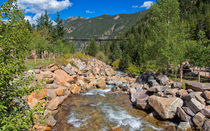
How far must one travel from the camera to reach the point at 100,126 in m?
10.8

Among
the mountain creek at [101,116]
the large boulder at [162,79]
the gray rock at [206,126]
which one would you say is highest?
the large boulder at [162,79]

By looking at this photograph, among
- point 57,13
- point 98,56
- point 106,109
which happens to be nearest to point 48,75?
point 106,109

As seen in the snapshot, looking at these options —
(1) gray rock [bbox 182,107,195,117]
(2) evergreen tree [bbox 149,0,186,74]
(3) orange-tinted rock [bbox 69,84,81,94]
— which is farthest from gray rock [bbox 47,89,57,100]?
(2) evergreen tree [bbox 149,0,186,74]

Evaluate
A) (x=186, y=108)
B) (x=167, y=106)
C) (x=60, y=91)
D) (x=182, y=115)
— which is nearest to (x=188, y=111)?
(x=186, y=108)

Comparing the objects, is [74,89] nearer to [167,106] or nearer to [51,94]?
[51,94]

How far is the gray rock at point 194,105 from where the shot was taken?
10.8 metres

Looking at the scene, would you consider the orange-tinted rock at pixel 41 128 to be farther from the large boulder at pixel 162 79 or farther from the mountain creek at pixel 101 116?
the large boulder at pixel 162 79

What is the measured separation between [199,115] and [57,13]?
196ft

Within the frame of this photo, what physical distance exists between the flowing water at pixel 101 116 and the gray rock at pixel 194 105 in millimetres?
2677

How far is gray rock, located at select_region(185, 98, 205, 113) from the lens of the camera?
1079 cm

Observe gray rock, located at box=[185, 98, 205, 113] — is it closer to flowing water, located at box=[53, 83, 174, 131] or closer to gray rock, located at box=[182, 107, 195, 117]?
gray rock, located at box=[182, 107, 195, 117]

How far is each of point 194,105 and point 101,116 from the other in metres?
7.67

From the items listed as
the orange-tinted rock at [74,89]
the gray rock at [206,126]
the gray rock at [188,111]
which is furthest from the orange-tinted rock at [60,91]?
the gray rock at [206,126]

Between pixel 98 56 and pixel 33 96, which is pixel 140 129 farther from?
pixel 98 56
